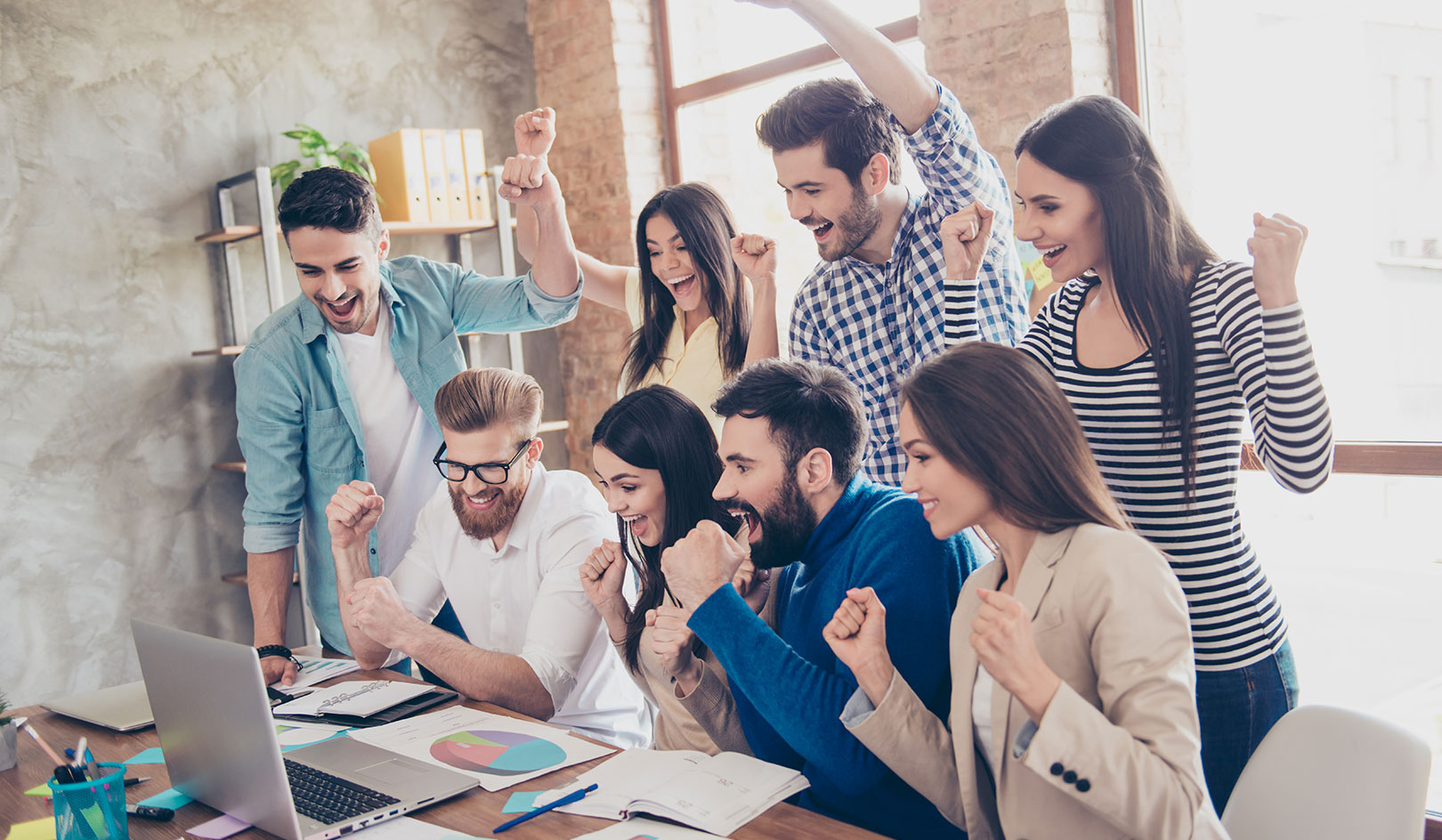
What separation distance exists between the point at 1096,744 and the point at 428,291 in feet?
6.59

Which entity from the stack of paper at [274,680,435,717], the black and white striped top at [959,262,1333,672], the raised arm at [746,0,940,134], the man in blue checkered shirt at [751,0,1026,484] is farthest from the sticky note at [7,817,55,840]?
the raised arm at [746,0,940,134]

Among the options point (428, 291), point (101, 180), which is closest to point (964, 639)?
point (428, 291)

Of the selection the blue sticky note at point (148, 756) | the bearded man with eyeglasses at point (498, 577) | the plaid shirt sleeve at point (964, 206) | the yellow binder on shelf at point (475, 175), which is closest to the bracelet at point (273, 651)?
the bearded man with eyeglasses at point (498, 577)

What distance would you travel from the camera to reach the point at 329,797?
61.2 inches

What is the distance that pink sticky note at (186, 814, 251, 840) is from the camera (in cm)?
147

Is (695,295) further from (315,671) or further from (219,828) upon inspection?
(219,828)

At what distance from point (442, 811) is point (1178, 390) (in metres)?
1.17

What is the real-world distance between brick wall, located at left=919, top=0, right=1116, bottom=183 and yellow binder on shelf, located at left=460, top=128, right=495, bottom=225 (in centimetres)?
195

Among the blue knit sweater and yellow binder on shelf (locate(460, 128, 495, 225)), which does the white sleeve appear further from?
yellow binder on shelf (locate(460, 128, 495, 225))

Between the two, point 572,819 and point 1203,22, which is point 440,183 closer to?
point 1203,22

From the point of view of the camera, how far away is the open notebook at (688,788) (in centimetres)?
139

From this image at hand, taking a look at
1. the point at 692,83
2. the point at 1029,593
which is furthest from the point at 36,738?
the point at 692,83

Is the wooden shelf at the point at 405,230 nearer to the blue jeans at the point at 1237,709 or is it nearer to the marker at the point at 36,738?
the marker at the point at 36,738

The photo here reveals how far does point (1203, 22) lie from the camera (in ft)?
9.99
